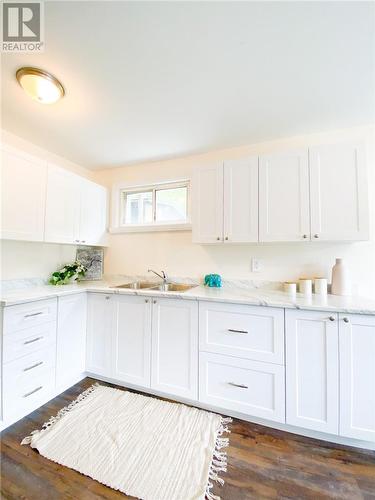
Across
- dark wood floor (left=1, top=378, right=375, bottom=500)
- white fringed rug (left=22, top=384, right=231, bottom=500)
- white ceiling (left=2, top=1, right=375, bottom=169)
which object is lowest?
dark wood floor (left=1, top=378, right=375, bottom=500)

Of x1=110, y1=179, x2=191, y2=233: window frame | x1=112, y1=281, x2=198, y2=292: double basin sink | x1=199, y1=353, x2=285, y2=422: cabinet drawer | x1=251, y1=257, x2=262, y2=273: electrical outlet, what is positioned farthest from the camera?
x1=110, y1=179, x2=191, y2=233: window frame

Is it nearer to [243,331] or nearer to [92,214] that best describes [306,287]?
[243,331]

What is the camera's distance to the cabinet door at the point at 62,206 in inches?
79.0

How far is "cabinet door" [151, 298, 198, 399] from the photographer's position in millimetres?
1664

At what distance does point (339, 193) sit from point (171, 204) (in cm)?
174

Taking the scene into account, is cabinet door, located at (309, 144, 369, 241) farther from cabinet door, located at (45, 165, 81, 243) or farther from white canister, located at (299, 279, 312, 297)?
cabinet door, located at (45, 165, 81, 243)

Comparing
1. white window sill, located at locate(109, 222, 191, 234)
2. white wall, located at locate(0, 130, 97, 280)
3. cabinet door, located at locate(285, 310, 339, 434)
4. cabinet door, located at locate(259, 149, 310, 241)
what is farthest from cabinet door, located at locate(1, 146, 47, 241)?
cabinet door, located at locate(285, 310, 339, 434)

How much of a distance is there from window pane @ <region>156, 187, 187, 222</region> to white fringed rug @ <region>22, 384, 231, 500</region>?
6.29ft

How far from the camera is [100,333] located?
2002 mm

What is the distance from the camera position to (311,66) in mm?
1279

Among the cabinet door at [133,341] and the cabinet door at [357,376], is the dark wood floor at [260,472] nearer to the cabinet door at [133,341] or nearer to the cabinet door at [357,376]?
the cabinet door at [357,376]

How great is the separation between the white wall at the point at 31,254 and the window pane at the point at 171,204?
1.21m

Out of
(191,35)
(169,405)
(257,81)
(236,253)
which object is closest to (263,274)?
(236,253)

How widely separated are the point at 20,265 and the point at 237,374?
226 cm
